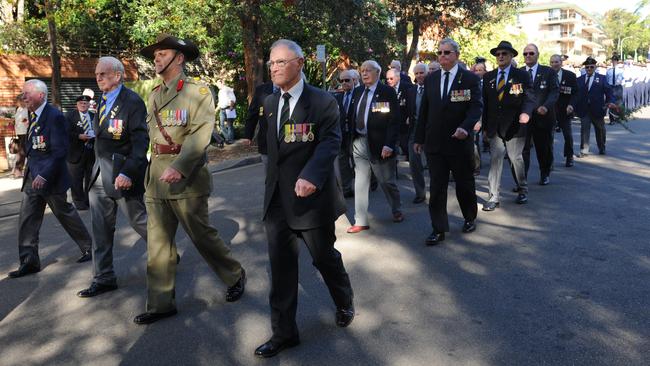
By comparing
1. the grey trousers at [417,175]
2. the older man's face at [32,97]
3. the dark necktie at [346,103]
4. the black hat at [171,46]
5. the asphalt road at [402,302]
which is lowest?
the asphalt road at [402,302]

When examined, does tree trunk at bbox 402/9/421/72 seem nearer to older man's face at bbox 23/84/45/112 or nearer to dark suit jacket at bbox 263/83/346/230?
older man's face at bbox 23/84/45/112

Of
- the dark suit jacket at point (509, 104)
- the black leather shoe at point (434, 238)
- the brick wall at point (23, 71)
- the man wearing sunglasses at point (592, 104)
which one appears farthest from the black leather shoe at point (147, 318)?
the brick wall at point (23, 71)

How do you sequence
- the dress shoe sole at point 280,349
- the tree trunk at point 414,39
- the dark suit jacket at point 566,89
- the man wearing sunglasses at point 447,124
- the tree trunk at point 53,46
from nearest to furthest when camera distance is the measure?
1. the dress shoe sole at point 280,349
2. the man wearing sunglasses at point 447,124
3. the dark suit jacket at point 566,89
4. the tree trunk at point 53,46
5. the tree trunk at point 414,39

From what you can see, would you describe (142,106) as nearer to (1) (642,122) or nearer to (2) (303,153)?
(2) (303,153)

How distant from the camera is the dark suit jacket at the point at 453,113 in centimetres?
595

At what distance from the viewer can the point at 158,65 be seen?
169 inches

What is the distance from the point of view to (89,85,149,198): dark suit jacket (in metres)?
4.76

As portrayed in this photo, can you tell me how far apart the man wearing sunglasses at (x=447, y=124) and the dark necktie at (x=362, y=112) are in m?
0.94

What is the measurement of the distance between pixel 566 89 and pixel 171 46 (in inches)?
338

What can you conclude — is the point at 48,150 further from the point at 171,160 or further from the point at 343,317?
the point at 343,317

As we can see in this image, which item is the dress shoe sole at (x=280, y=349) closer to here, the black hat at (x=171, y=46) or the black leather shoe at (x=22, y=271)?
the black hat at (x=171, y=46)

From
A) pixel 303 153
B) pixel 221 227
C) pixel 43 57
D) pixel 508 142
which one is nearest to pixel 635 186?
pixel 508 142

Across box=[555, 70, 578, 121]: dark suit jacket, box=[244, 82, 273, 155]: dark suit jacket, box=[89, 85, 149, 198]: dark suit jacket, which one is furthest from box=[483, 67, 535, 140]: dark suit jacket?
box=[89, 85, 149, 198]: dark suit jacket

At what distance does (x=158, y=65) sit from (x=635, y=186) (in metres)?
7.17
